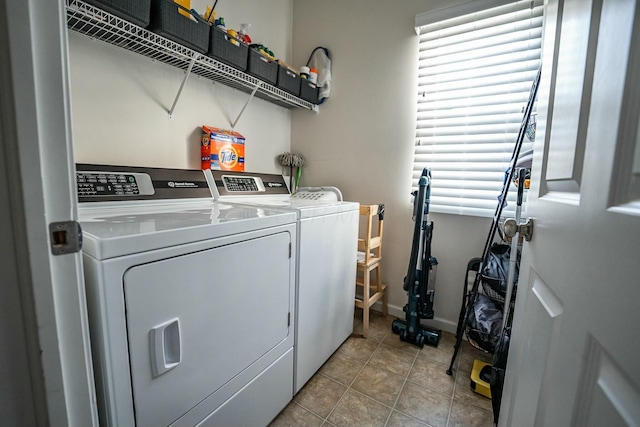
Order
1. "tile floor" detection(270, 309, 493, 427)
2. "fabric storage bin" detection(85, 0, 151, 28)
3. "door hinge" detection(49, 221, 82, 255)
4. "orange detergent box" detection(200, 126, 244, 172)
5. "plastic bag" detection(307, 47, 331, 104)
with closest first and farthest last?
"door hinge" detection(49, 221, 82, 255), "fabric storage bin" detection(85, 0, 151, 28), "tile floor" detection(270, 309, 493, 427), "orange detergent box" detection(200, 126, 244, 172), "plastic bag" detection(307, 47, 331, 104)

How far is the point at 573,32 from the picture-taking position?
1.85ft

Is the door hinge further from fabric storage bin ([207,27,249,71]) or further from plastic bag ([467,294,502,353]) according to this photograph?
plastic bag ([467,294,502,353])

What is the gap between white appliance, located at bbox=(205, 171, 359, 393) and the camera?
141cm

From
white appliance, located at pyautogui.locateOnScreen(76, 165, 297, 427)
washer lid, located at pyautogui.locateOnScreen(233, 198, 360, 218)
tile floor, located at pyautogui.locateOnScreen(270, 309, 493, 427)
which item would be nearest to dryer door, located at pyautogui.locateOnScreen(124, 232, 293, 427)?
white appliance, located at pyautogui.locateOnScreen(76, 165, 297, 427)

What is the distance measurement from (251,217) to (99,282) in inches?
20.5

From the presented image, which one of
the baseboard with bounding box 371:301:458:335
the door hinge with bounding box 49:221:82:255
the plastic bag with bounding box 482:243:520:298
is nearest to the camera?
the door hinge with bounding box 49:221:82:255

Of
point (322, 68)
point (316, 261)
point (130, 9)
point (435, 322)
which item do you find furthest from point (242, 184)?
point (435, 322)

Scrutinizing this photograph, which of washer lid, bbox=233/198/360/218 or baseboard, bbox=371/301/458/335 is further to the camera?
baseboard, bbox=371/301/458/335

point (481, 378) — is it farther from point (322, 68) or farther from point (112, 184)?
point (322, 68)

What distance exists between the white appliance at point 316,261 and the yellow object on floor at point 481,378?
2.74 feet

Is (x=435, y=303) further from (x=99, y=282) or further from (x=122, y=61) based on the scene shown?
(x=122, y=61)

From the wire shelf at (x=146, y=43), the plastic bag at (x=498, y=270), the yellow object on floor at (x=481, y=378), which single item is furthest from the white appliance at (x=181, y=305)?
the plastic bag at (x=498, y=270)

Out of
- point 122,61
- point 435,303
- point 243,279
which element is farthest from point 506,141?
point 122,61

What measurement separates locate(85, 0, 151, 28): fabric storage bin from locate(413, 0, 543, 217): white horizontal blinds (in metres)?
1.80
